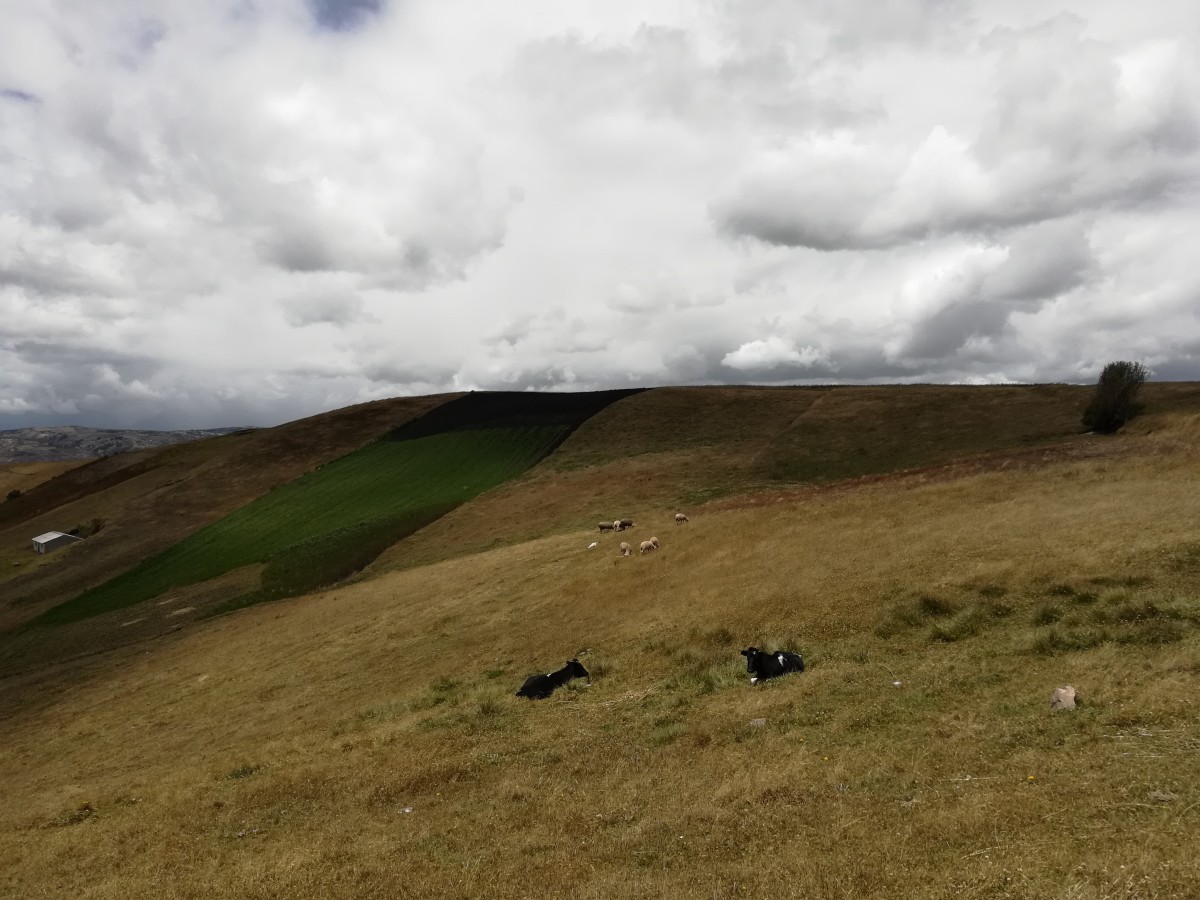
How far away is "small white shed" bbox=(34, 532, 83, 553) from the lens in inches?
3113

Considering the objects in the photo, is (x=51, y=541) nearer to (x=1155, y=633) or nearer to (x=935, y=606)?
(x=935, y=606)

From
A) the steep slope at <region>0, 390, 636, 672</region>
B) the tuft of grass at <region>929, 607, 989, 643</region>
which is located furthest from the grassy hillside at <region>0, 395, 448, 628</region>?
the tuft of grass at <region>929, 607, 989, 643</region>

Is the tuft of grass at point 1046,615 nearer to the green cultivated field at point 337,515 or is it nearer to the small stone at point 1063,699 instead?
the small stone at point 1063,699

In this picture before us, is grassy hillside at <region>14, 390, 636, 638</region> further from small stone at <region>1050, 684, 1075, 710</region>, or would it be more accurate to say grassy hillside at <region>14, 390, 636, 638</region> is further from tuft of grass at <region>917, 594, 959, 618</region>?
small stone at <region>1050, 684, 1075, 710</region>

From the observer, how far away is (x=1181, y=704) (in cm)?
1310

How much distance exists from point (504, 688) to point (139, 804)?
36.2ft

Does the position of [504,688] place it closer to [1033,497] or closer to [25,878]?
[25,878]

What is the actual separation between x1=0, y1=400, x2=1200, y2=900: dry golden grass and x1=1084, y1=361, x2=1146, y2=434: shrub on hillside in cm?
2731

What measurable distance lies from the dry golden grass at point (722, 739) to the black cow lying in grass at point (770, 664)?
0.60 metres

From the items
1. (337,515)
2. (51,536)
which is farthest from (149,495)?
(337,515)

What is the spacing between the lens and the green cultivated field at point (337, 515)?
5891cm

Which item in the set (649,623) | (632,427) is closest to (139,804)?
(649,623)

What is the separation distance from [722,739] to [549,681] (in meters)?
7.74

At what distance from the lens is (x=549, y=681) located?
22406 mm
